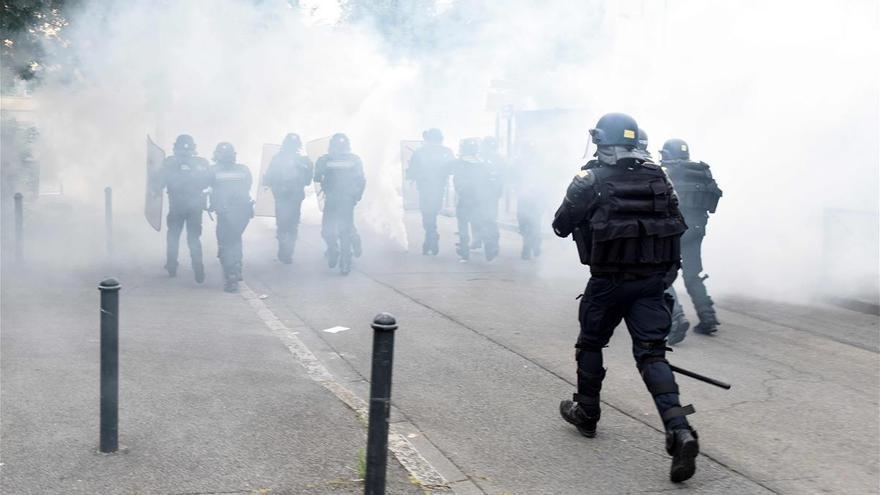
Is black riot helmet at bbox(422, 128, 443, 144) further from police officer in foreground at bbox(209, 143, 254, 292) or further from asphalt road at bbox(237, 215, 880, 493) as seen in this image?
police officer in foreground at bbox(209, 143, 254, 292)

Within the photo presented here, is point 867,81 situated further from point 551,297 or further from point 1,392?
point 1,392

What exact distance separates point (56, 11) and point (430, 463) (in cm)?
766

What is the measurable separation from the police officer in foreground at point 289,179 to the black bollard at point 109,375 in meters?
7.56

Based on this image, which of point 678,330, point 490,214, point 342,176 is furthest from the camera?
point 490,214

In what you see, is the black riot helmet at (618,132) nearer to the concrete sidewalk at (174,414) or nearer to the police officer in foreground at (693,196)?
the concrete sidewalk at (174,414)

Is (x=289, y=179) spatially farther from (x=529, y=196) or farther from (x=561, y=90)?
(x=561, y=90)

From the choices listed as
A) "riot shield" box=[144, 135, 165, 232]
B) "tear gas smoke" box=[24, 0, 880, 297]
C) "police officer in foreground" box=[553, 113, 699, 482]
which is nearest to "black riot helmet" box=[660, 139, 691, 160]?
"police officer in foreground" box=[553, 113, 699, 482]

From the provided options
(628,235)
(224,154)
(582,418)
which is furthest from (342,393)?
(224,154)

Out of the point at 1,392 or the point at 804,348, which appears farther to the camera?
the point at 804,348

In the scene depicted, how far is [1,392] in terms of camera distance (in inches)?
215

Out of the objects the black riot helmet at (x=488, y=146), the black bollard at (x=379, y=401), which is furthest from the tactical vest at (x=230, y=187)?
the black bollard at (x=379, y=401)

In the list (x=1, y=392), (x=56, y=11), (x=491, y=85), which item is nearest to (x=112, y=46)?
(x=56, y=11)

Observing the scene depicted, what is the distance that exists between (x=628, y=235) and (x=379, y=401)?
168 cm

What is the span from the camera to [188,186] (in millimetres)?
10320
